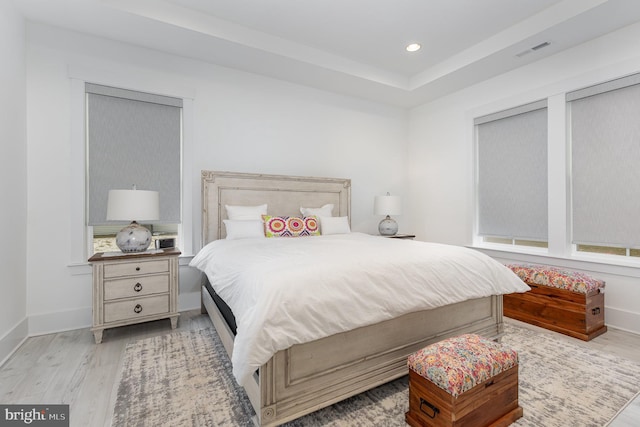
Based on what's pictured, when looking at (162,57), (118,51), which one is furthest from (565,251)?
(118,51)

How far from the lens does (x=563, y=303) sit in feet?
8.96

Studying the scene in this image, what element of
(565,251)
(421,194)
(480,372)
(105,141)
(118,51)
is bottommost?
(480,372)

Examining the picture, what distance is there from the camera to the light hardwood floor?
1690 millimetres

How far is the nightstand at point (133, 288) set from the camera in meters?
2.50

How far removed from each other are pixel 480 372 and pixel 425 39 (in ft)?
11.1

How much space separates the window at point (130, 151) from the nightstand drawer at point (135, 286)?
0.76m

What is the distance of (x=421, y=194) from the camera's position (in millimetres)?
4945

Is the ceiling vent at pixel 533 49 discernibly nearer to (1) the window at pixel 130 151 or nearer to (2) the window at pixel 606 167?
(2) the window at pixel 606 167

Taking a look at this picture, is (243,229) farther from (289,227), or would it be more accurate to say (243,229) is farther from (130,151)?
(130,151)

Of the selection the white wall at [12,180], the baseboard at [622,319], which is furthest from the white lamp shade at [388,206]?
the white wall at [12,180]

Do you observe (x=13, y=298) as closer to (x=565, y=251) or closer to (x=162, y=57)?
(x=162, y=57)

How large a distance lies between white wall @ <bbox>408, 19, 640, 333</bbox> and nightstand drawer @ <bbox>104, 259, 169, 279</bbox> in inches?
151

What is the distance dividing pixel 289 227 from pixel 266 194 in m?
0.61

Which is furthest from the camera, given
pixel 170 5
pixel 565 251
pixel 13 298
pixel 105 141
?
pixel 565 251
